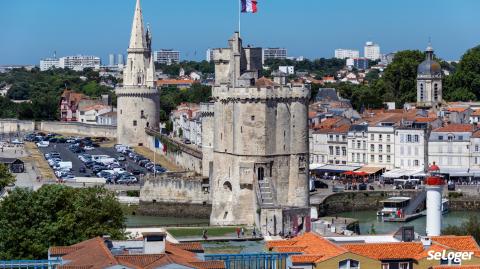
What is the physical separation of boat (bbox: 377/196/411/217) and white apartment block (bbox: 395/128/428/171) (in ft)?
31.4

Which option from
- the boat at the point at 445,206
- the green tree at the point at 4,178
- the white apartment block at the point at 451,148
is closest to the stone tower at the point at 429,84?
the white apartment block at the point at 451,148

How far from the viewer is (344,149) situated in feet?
256

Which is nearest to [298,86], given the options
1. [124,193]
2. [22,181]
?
[124,193]

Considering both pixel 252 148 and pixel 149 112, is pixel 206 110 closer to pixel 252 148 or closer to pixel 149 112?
pixel 252 148

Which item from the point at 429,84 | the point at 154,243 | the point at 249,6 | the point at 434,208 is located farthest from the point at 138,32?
the point at 154,243

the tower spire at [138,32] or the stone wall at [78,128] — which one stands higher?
the tower spire at [138,32]

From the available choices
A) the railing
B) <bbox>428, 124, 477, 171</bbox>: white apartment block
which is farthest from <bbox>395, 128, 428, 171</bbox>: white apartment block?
the railing

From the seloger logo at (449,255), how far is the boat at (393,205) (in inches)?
1279

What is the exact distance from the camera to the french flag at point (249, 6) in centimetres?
5341

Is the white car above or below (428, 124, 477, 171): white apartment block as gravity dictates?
below

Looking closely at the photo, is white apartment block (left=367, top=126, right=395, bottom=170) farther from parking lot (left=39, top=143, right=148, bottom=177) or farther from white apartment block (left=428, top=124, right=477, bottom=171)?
parking lot (left=39, top=143, right=148, bottom=177)

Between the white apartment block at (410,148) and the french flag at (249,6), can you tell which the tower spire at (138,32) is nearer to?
the white apartment block at (410,148)

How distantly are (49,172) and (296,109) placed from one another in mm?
28351

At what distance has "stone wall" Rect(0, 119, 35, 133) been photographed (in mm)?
121375
